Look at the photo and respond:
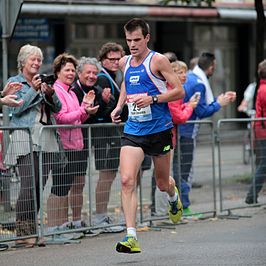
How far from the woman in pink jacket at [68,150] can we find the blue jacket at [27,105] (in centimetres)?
29

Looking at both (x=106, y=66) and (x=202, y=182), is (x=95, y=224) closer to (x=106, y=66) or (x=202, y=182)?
(x=106, y=66)

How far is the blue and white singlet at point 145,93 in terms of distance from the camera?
29.4 feet

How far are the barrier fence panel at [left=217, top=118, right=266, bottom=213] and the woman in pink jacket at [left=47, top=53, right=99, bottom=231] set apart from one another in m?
2.43

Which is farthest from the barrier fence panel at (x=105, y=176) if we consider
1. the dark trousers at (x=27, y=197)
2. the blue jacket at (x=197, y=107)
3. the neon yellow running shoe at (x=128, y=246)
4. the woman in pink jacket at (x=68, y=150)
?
the neon yellow running shoe at (x=128, y=246)

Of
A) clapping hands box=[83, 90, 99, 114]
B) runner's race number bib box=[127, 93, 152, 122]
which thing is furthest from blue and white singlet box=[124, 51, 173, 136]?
clapping hands box=[83, 90, 99, 114]

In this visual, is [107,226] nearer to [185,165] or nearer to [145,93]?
[185,165]

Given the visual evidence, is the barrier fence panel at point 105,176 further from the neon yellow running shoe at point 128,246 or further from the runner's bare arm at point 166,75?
the neon yellow running shoe at point 128,246

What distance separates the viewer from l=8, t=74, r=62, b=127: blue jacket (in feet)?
32.2

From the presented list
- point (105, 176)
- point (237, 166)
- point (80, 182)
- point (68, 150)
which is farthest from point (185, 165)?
point (237, 166)

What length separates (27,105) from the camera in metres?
9.81

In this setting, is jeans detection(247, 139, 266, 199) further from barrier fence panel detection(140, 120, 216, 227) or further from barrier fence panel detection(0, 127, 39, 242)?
barrier fence panel detection(0, 127, 39, 242)

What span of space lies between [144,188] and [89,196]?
3.65 feet

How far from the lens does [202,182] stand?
43.0 ft

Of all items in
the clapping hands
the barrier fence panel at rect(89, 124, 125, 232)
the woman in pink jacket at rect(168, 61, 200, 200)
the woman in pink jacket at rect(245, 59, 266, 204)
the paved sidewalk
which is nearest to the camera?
the paved sidewalk
